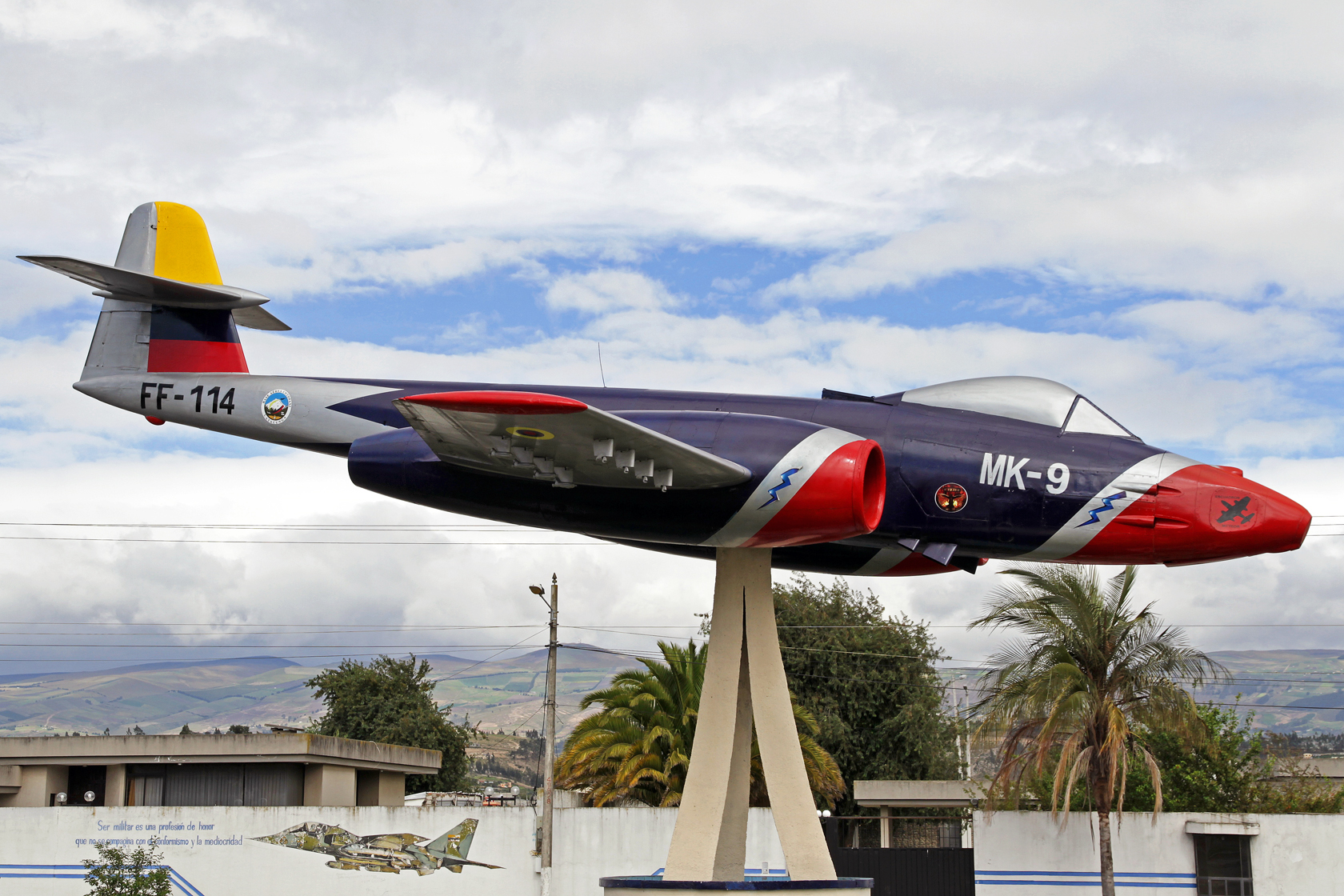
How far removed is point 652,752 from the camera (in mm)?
28938

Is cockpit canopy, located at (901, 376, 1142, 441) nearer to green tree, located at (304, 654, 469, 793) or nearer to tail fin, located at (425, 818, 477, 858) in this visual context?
tail fin, located at (425, 818, 477, 858)

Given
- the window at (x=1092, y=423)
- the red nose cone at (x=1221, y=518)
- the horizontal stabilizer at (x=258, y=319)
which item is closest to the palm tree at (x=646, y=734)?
the horizontal stabilizer at (x=258, y=319)

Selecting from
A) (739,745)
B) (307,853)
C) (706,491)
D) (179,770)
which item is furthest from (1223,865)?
(179,770)

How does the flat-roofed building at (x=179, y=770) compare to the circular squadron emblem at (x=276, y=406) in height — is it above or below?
below

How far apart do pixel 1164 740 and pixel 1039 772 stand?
5.42 meters

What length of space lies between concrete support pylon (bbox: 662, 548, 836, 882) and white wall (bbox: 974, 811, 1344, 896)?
10454 mm

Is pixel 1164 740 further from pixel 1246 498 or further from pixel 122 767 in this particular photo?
pixel 122 767

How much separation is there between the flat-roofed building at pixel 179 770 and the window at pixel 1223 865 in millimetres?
17327

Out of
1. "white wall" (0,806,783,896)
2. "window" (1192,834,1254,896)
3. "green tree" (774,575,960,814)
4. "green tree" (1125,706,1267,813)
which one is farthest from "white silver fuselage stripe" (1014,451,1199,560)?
"green tree" (774,575,960,814)

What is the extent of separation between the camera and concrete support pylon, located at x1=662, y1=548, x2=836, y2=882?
13.0m

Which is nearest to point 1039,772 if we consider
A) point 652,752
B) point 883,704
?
point 652,752

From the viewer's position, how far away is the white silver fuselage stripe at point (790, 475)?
11453 mm

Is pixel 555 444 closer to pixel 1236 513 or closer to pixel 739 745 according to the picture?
pixel 739 745

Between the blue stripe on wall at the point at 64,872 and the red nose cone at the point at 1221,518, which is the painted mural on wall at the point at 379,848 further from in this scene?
the red nose cone at the point at 1221,518
